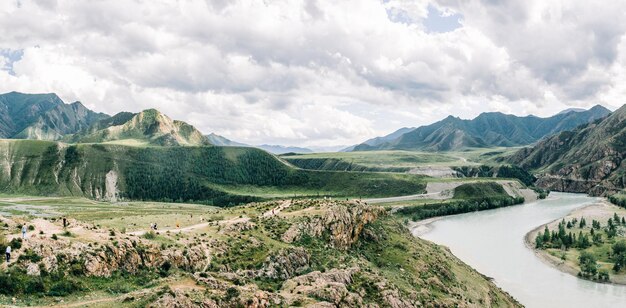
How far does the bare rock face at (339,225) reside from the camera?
225ft

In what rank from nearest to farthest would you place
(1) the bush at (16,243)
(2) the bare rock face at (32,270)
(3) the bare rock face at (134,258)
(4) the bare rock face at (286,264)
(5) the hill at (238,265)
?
1. (2) the bare rock face at (32,270)
2. (5) the hill at (238,265)
3. (1) the bush at (16,243)
4. (3) the bare rock face at (134,258)
5. (4) the bare rock face at (286,264)

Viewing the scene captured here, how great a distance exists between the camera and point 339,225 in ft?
250

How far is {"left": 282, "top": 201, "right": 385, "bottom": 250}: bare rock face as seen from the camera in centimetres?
6869

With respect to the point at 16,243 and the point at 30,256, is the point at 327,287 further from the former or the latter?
the point at 16,243

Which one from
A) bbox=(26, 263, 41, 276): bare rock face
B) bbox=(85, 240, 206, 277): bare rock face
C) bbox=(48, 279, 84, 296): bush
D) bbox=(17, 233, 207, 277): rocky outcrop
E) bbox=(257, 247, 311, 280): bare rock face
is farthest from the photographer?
bbox=(257, 247, 311, 280): bare rock face

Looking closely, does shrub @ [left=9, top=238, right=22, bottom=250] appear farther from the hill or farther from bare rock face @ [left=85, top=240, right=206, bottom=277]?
bare rock face @ [left=85, top=240, right=206, bottom=277]

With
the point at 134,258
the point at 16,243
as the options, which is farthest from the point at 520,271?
the point at 16,243

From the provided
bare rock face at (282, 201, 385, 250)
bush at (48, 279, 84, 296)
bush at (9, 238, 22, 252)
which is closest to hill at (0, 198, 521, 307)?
bush at (48, 279, 84, 296)

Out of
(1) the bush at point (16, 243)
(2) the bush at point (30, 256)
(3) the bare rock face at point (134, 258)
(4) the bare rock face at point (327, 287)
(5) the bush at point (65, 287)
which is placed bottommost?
(4) the bare rock face at point (327, 287)

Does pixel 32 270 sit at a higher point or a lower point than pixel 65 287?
higher

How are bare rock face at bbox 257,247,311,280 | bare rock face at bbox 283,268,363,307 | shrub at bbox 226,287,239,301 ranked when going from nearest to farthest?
shrub at bbox 226,287,239,301 < bare rock face at bbox 283,268,363,307 < bare rock face at bbox 257,247,311,280

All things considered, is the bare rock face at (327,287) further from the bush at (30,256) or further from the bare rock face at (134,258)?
the bush at (30,256)

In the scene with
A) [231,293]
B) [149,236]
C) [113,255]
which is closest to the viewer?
[231,293]

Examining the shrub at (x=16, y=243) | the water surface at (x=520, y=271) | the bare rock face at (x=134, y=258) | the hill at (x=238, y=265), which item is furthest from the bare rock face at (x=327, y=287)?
the water surface at (x=520, y=271)
